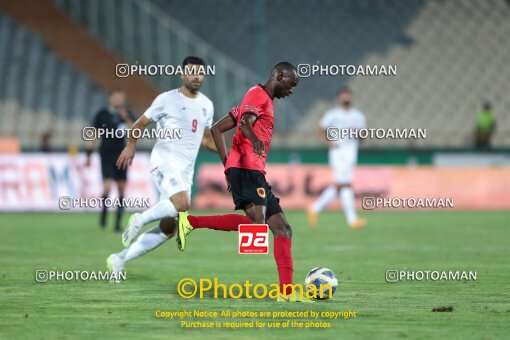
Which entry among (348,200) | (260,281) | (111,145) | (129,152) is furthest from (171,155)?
(348,200)

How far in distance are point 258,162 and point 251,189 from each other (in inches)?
10.4

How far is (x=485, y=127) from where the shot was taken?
93.2 feet

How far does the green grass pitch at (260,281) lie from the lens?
719cm

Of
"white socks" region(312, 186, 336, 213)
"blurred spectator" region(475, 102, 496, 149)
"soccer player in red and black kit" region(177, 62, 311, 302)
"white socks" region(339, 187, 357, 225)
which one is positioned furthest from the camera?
"blurred spectator" region(475, 102, 496, 149)

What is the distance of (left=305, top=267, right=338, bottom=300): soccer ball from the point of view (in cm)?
880

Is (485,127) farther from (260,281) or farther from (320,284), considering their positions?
(320,284)

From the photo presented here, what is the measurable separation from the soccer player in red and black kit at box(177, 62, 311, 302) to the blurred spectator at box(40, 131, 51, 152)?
1629cm

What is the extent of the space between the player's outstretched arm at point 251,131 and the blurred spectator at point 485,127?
1984cm

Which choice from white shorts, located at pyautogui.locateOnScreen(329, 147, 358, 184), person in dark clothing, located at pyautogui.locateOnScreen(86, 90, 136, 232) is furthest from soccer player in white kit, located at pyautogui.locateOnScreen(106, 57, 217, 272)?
white shorts, located at pyautogui.locateOnScreen(329, 147, 358, 184)

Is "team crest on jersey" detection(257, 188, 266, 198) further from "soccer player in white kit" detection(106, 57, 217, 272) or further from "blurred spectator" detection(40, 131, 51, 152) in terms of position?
"blurred spectator" detection(40, 131, 51, 152)

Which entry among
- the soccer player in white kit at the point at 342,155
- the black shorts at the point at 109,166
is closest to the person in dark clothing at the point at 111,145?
the black shorts at the point at 109,166

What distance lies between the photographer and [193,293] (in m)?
9.23

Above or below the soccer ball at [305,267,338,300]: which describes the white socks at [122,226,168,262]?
above

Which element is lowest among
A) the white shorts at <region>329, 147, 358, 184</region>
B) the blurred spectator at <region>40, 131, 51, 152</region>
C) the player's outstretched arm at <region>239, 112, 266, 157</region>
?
the player's outstretched arm at <region>239, 112, 266, 157</region>
